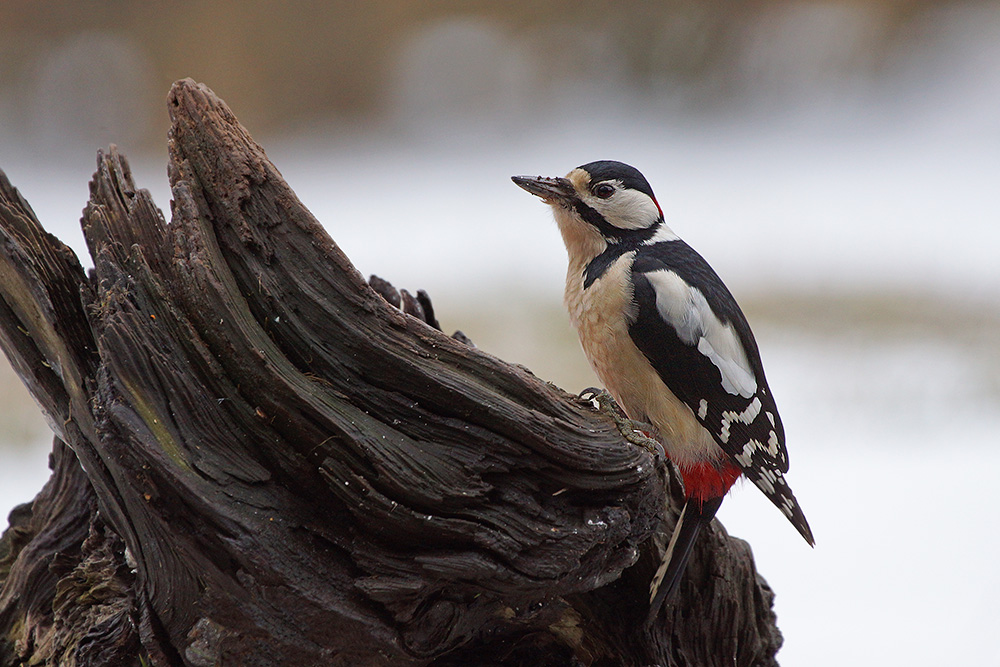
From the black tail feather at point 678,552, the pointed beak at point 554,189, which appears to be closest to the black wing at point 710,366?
the black tail feather at point 678,552

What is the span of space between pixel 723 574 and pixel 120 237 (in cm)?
130

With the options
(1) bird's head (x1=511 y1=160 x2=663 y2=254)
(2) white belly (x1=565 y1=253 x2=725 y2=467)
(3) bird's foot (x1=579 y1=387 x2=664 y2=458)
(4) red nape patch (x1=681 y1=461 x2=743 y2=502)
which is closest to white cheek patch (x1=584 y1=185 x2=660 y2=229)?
(1) bird's head (x1=511 y1=160 x2=663 y2=254)

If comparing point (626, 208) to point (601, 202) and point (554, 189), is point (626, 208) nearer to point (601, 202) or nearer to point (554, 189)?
point (601, 202)

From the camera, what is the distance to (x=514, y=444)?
147 centimetres

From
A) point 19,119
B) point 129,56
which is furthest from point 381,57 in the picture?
point 19,119

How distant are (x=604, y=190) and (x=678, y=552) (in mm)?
770

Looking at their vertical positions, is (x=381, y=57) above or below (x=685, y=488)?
above

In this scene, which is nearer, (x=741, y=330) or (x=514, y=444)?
(x=514, y=444)

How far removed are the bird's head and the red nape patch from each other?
51 cm

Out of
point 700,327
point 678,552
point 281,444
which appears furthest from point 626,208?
point 281,444

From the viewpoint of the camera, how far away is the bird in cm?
182

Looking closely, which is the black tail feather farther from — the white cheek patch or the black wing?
the white cheek patch

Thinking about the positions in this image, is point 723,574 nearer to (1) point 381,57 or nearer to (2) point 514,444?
(2) point 514,444

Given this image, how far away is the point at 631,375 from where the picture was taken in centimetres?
187
